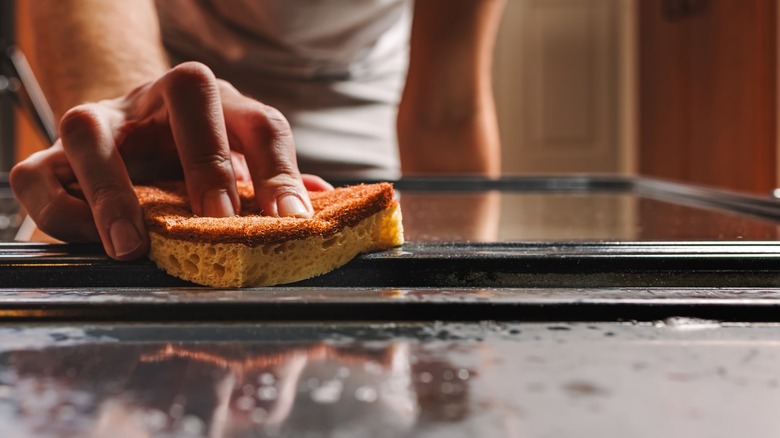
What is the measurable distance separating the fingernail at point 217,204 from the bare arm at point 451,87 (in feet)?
4.01

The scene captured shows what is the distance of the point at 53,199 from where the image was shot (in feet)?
1.68

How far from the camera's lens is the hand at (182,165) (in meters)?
0.47

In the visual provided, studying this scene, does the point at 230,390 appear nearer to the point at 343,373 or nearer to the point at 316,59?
the point at 343,373

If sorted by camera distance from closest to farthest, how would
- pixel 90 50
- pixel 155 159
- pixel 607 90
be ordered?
pixel 155 159, pixel 90 50, pixel 607 90

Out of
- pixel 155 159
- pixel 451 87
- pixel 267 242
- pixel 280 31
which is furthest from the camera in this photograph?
pixel 451 87

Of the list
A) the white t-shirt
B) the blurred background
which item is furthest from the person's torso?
the blurred background

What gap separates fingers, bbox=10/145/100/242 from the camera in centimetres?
50

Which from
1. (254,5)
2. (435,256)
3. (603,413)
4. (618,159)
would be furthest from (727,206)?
(618,159)

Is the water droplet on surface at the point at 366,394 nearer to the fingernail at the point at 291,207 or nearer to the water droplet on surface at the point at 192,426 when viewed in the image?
the water droplet on surface at the point at 192,426

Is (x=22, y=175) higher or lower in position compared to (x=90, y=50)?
lower

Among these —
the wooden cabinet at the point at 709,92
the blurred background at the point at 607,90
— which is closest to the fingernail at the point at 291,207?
Answer: the wooden cabinet at the point at 709,92

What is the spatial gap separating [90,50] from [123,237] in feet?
2.37

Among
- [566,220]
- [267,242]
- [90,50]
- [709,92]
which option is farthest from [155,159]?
[709,92]

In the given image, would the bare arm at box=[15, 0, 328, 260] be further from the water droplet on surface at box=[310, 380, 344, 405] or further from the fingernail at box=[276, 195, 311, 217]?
the water droplet on surface at box=[310, 380, 344, 405]
